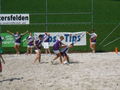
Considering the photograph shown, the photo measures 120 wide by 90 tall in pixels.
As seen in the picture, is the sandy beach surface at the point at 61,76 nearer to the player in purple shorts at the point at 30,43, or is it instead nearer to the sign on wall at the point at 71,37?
the player in purple shorts at the point at 30,43

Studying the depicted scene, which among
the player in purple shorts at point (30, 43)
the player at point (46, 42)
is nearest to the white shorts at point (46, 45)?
the player at point (46, 42)

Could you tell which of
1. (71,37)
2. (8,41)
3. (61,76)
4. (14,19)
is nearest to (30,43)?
(8,41)

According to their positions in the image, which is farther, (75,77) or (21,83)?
(75,77)

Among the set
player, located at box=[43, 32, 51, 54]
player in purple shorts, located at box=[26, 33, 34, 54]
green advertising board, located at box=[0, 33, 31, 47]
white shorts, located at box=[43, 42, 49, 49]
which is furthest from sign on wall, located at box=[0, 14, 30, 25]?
white shorts, located at box=[43, 42, 49, 49]

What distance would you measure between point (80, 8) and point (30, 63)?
19519mm

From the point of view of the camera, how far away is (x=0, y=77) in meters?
13.9

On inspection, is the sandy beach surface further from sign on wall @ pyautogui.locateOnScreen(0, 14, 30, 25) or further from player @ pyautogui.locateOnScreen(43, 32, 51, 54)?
sign on wall @ pyautogui.locateOnScreen(0, 14, 30, 25)

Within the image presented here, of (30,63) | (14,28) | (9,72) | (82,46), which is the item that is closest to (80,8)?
(14,28)

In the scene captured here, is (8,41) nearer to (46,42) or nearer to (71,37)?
(46,42)

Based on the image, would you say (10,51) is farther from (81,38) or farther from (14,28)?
(14,28)

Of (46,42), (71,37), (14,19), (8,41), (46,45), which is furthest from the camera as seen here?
(14,19)

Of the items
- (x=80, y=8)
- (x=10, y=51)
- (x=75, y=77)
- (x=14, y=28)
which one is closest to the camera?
(x=75, y=77)

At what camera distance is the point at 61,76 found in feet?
45.2

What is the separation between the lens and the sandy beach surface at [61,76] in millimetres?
11828
